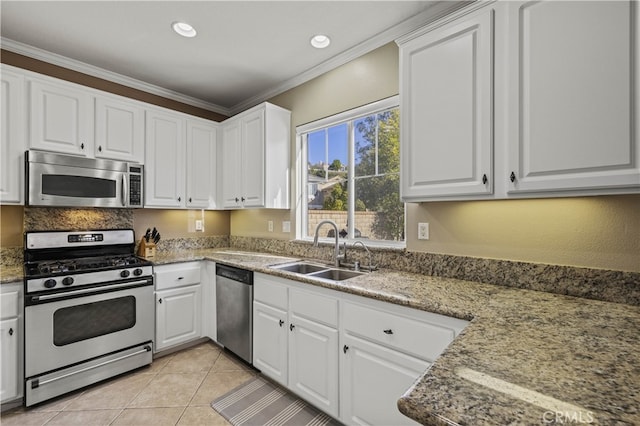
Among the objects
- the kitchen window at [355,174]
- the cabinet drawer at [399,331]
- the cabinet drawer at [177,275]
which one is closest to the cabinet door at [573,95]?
the cabinet drawer at [399,331]

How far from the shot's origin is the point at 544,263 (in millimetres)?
1597

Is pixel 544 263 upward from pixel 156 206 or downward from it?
downward

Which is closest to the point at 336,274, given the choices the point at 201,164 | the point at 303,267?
the point at 303,267

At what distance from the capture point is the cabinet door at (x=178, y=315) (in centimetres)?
263

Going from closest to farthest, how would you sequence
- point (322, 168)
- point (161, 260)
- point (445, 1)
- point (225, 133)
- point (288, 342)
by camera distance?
point (445, 1) → point (288, 342) → point (161, 260) → point (322, 168) → point (225, 133)

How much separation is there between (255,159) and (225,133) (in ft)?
2.27

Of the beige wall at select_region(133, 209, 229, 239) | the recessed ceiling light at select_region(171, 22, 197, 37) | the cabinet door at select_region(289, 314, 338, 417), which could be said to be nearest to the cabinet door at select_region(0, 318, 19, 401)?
the beige wall at select_region(133, 209, 229, 239)

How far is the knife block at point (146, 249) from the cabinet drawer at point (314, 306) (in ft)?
5.61

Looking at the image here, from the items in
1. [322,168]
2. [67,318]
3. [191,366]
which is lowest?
[191,366]

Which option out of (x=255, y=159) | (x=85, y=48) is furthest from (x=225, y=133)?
(x=85, y=48)

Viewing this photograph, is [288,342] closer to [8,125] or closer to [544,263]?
[544,263]

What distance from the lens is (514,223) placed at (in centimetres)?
171

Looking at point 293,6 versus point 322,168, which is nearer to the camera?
point 293,6

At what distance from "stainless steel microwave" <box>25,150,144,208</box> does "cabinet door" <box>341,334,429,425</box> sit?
2.30 m
